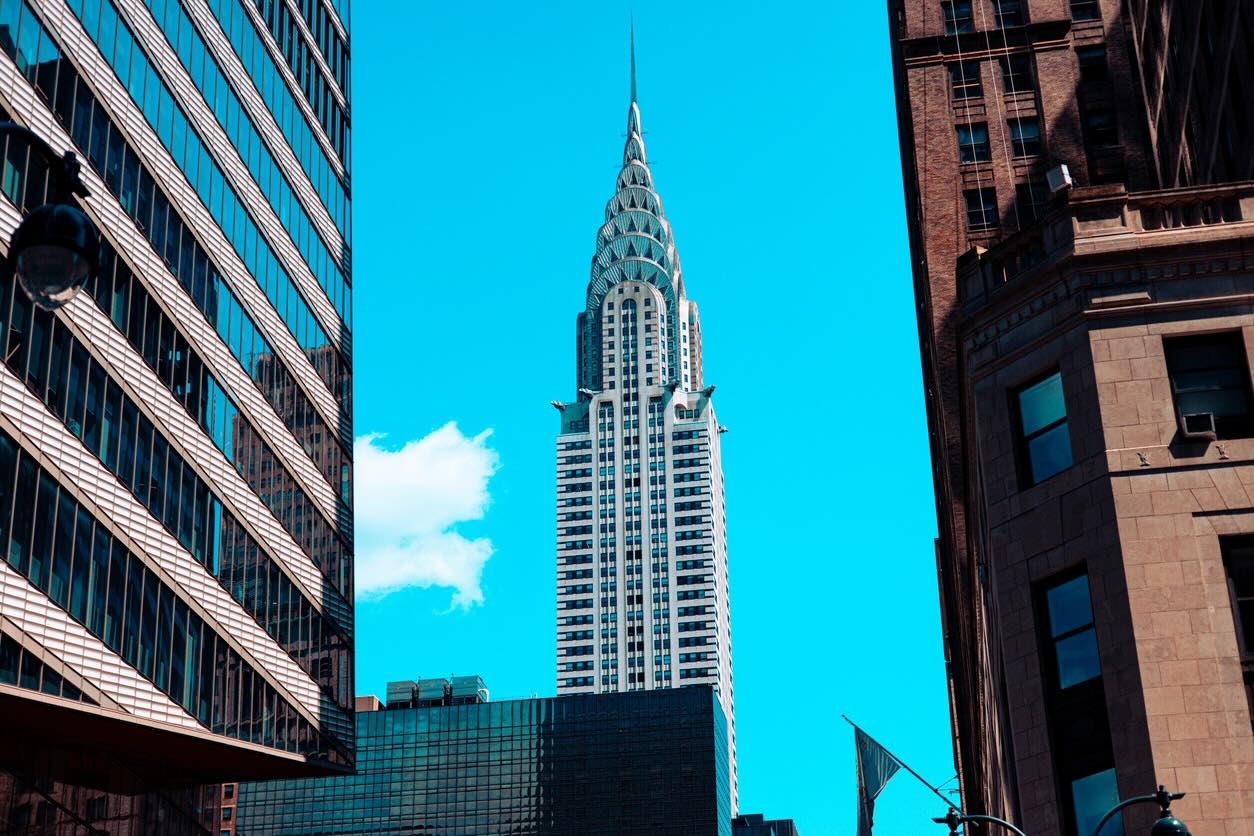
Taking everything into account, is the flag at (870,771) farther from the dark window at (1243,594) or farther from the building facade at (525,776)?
the building facade at (525,776)

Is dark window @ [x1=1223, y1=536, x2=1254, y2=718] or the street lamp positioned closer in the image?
the street lamp

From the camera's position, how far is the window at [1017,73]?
7069 cm

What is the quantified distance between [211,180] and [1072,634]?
35424 mm

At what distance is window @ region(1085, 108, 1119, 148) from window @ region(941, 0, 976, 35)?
7.78m

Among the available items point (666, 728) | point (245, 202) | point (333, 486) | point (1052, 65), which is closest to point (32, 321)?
point (245, 202)

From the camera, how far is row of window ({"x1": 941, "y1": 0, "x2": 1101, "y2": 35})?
72.6 meters

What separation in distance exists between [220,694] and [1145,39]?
3772 cm

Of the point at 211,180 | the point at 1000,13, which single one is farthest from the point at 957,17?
the point at 211,180

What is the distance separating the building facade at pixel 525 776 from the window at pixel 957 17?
380 ft

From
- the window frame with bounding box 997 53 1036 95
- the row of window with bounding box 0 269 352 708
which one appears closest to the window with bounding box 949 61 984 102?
the window frame with bounding box 997 53 1036 95

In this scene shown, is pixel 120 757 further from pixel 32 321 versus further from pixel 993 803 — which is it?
pixel 993 803

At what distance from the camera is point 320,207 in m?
64.7

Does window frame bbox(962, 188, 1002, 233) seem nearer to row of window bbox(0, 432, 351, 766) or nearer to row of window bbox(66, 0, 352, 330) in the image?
row of window bbox(66, 0, 352, 330)

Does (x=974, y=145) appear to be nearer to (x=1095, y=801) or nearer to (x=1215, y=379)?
(x=1215, y=379)
